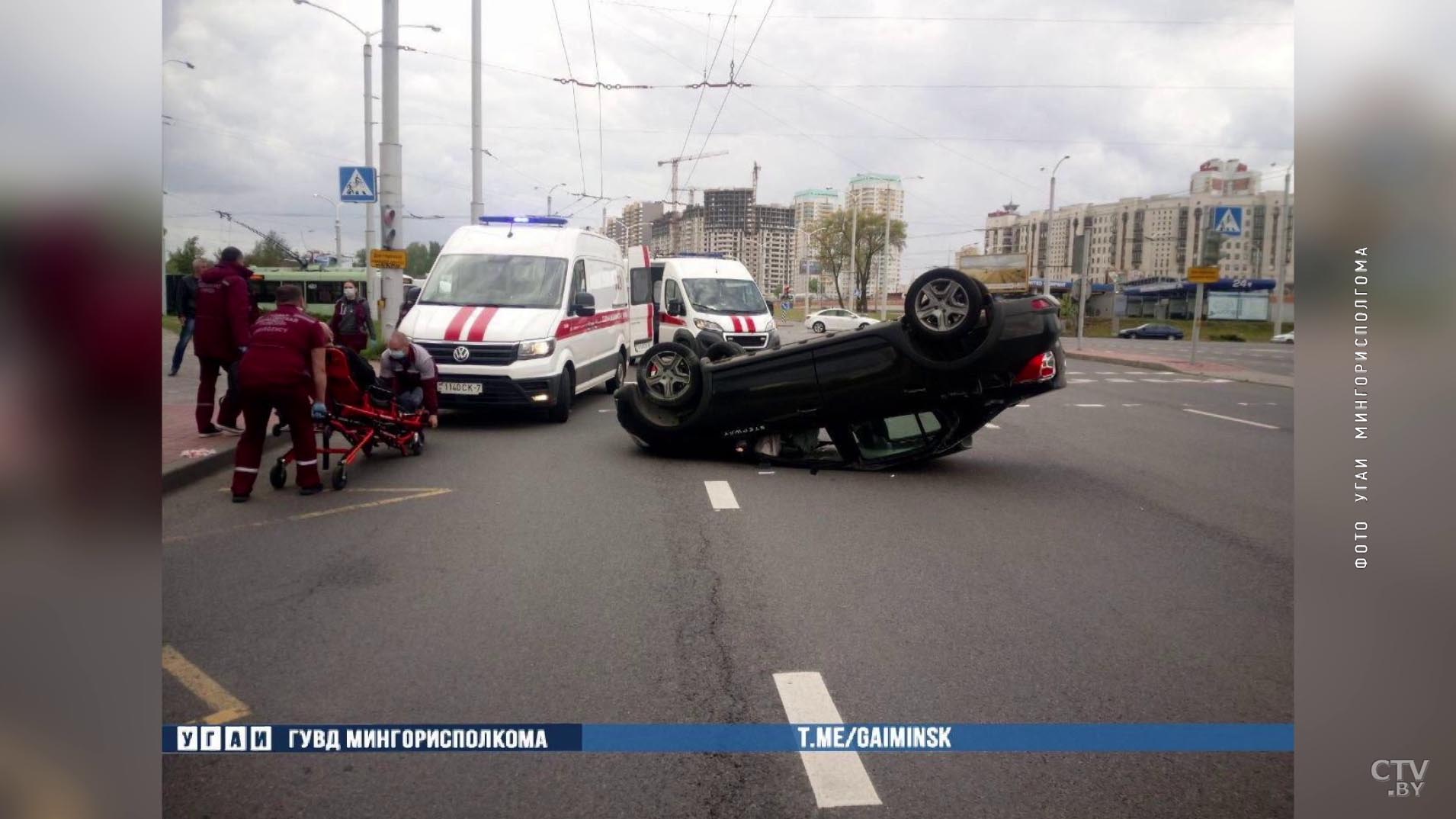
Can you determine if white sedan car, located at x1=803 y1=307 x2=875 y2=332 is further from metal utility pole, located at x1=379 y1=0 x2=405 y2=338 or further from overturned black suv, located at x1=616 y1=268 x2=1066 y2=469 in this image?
metal utility pole, located at x1=379 y1=0 x2=405 y2=338

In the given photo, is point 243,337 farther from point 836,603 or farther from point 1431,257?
point 1431,257

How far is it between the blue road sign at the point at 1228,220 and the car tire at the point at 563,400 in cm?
1064

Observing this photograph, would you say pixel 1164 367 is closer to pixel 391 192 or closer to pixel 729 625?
pixel 391 192

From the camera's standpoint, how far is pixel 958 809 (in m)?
A: 2.78

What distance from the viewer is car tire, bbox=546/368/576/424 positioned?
13.5 m

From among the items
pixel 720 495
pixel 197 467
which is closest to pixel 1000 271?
pixel 720 495

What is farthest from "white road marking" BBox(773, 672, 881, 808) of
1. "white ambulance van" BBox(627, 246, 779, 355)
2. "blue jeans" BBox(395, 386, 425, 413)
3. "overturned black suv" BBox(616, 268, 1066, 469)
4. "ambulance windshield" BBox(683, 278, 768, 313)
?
"ambulance windshield" BBox(683, 278, 768, 313)

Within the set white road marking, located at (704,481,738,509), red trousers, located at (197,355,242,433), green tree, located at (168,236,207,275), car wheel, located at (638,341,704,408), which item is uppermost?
green tree, located at (168,236,207,275)

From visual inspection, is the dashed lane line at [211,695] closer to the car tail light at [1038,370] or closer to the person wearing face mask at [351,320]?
the car tail light at [1038,370]

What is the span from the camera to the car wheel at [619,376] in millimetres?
17655

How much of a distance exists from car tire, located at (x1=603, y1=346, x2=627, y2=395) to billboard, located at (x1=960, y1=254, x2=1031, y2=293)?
10.2 metres

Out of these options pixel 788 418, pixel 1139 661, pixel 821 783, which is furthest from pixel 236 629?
pixel 788 418

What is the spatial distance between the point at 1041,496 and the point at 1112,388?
558 inches

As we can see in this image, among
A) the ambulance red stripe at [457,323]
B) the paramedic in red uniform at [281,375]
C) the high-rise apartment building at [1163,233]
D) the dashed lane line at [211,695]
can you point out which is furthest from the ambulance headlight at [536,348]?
the dashed lane line at [211,695]
